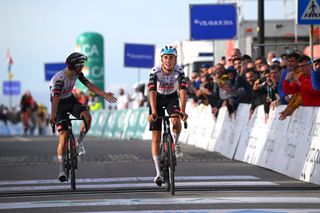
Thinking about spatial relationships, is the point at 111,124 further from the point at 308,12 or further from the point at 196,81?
the point at 308,12

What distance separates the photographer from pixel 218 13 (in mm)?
34031

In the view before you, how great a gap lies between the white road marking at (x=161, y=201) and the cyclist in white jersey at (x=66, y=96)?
260 centimetres

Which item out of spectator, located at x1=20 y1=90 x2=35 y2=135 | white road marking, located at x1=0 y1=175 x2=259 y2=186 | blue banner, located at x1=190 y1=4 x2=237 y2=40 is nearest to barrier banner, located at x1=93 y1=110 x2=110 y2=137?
spectator, located at x1=20 y1=90 x2=35 y2=135

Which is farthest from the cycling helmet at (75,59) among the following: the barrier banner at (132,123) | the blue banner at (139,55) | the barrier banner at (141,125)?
the blue banner at (139,55)

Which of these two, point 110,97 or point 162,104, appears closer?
point 162,104

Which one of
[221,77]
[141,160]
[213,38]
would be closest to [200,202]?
[141,160]

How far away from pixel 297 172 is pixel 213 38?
673 inches

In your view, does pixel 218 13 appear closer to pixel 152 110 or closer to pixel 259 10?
pixel 259 10

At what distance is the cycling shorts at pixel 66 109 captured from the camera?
15.9 meters

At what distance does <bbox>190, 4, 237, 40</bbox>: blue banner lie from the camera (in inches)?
1316

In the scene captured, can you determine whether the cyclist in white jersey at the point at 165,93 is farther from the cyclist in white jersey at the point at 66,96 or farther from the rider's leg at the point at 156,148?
the cyclist in white jersey at the point at 66,96

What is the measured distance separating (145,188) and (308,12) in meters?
5.88

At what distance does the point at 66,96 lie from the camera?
1602cm

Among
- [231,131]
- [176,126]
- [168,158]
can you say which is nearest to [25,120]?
[231,131]
